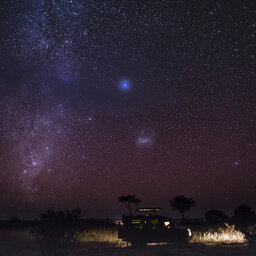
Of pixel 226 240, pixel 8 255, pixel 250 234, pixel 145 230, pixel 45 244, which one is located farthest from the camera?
pixel 226 240

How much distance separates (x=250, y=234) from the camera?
14945 millimetres

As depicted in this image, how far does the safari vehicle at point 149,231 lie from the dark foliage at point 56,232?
13.4ft

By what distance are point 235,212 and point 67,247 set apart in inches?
3191

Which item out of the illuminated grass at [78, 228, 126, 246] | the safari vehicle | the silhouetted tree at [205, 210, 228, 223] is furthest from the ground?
the silhouetted tree at [205, 210, 228, 223]

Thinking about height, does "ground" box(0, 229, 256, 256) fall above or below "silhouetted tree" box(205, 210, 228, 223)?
below

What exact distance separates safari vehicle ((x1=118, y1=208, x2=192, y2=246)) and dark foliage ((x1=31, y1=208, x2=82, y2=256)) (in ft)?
13.4

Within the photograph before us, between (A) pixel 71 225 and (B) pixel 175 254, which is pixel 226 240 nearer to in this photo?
(B) pixel 175 254

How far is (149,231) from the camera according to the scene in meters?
14.0

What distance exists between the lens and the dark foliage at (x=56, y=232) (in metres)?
9.67

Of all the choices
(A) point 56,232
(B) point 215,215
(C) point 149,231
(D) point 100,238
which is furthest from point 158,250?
(B) point 215,215

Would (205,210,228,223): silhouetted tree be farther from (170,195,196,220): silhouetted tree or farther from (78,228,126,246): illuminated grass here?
(78,228,126,246): illuminated grass

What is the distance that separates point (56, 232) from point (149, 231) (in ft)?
18.8

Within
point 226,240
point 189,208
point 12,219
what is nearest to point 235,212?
point 189,208

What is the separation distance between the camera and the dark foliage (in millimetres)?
9672
